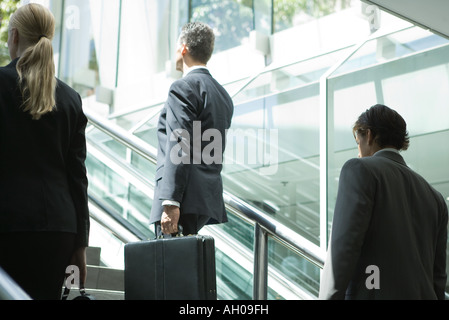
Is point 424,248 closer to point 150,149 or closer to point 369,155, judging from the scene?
point 369,155

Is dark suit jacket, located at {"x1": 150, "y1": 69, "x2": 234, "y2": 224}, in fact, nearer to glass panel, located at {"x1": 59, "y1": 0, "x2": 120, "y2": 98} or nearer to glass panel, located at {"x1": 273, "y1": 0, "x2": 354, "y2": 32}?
glass panel, located at {"x1": 273, "y1": 0, "x2": 354, "y2": 32}

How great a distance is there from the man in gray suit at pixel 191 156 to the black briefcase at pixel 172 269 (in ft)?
0.63

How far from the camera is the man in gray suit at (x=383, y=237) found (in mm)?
2242

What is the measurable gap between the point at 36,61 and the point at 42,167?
1.19 ft

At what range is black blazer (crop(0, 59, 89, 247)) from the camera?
2.01 metres

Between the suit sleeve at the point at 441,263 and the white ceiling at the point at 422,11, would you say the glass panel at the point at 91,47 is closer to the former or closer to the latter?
the white ceiling at the point at 422,11

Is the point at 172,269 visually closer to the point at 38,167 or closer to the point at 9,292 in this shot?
the point at 38,167

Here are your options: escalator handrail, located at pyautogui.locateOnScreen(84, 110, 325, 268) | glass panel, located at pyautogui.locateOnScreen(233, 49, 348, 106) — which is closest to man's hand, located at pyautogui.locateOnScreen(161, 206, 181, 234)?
escalator handrail, located at pyautogui.locateOnScreen(84, 110, 325, 268)

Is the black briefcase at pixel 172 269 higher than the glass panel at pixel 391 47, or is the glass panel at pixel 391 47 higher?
the glass panel at pixel 391 47

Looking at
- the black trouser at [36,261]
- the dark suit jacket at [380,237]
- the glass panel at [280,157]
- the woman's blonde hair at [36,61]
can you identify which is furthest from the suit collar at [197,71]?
the glass panel at [280,157]

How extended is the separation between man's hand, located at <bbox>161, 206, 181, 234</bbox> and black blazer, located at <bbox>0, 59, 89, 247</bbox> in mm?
546

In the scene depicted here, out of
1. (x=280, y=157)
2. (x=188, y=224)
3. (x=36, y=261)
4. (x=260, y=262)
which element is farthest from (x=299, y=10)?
(x=36, y=261)
